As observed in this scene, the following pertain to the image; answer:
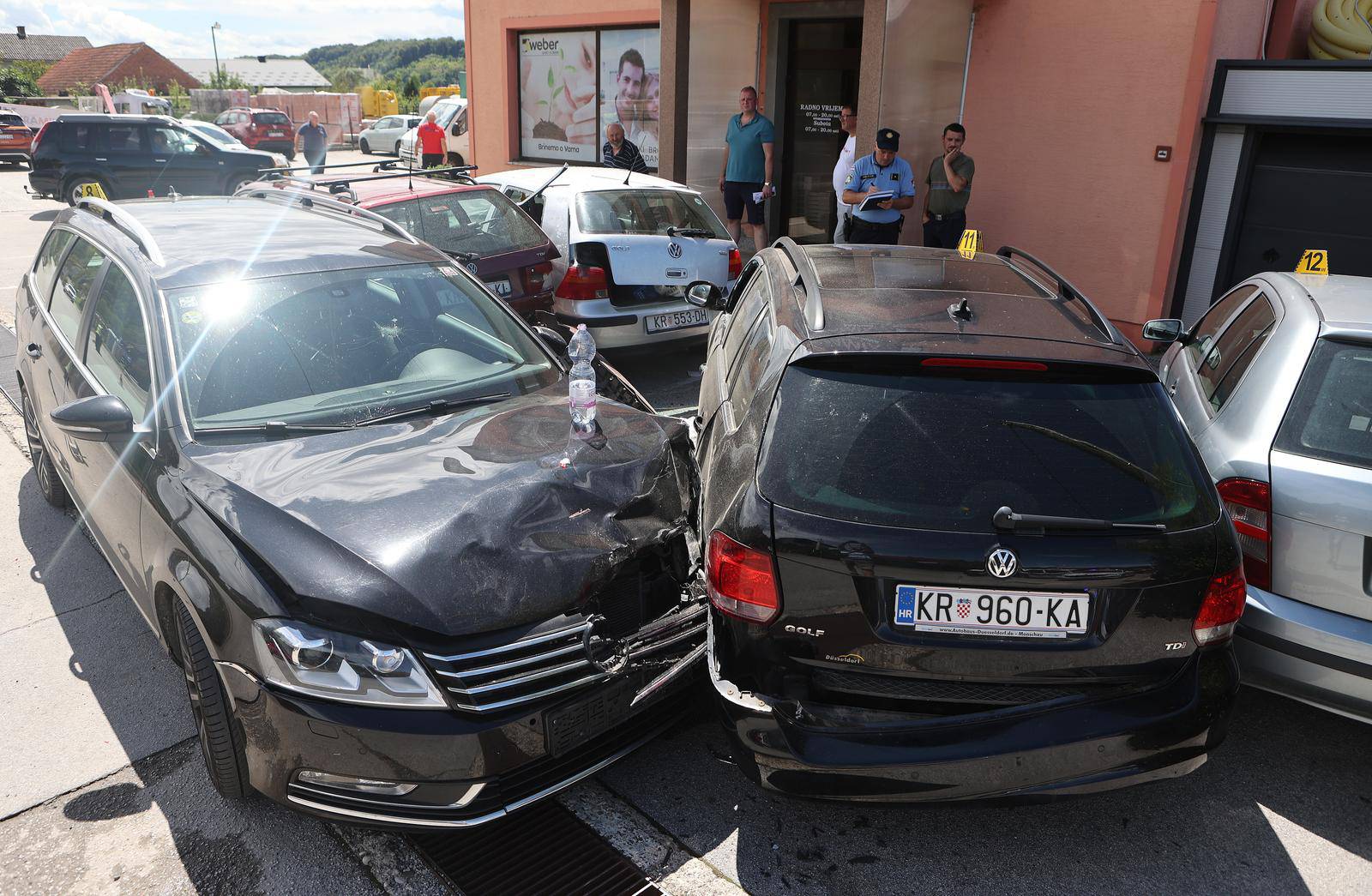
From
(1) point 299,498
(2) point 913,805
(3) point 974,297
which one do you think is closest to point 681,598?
(2) point 913,805

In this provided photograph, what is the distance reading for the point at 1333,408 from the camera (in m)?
3.40

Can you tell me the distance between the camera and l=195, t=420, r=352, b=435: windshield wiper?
11.1ft

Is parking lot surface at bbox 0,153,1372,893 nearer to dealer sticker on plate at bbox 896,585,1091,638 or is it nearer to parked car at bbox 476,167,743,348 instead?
dealer sticker on plate at bbox 896,585,1091,638

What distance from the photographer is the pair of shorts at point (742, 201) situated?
11047 mm

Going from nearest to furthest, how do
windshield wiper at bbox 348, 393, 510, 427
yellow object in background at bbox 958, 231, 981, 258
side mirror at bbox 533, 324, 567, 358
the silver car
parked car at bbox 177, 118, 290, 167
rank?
the silver car → windshield wiper at bbox 348, 393, 510, 427 → yellow object in background at bbox 958, 231, 981, 258 → side mirror at bbox 533, 324, 567, 358 → parked car at bbox 177, 118, 290, 167

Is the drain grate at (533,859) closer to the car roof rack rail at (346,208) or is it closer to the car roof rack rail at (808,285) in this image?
the car roof rack rail at (808,285)

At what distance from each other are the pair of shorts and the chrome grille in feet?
29.0

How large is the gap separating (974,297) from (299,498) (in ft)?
7.77

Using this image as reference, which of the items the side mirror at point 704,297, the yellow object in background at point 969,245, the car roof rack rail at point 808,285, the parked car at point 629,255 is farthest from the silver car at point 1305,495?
the parked car at point 629,255

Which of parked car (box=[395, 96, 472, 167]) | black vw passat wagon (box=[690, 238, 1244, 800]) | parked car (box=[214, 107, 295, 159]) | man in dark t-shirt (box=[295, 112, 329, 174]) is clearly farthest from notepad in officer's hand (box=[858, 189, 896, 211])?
parked car (box=[214, 107, 295, 159])

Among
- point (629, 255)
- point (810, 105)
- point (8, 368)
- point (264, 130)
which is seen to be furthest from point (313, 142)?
point (629, 255)

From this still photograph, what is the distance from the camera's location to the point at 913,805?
2.70m

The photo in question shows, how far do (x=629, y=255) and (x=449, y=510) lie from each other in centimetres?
469

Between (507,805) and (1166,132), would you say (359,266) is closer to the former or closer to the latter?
(507,805)
